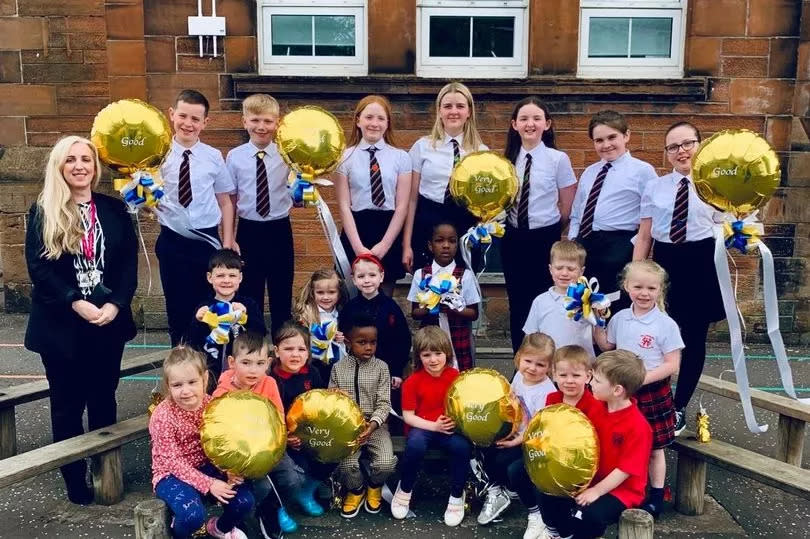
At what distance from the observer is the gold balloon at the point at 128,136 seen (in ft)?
12.8

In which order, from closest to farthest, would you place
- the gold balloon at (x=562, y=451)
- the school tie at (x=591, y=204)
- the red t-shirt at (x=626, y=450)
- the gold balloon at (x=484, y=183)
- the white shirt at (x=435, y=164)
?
the gold balloon at (x=562, y=451), the red t-shirt at (x=626, y=450), the gold balloon at (x=484, y=183), the school tie at (x=591, y=204), the white shirt at (x=435, y=164)

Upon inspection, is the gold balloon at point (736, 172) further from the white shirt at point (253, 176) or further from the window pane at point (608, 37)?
the window pane at point (608, 37)

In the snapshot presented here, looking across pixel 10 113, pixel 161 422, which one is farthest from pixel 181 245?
pixel 10 113

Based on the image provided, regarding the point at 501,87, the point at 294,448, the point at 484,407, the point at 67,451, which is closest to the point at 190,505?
the point at 294,448

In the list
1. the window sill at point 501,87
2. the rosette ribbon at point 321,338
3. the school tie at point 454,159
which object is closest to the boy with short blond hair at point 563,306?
the school tie at point 454,159

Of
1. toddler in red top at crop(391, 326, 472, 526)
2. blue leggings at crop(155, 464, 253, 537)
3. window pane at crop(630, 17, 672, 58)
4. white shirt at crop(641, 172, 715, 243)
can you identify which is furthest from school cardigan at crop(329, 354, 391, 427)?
window pane at crop(630, 17, 672, 58)

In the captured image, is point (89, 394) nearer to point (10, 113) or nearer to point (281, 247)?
point (281, 247)

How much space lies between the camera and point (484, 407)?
11.6 ft

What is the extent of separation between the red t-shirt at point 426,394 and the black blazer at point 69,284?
1.44 metres

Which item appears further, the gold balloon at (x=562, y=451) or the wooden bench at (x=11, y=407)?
the wooden bench at (x=11, y=407)

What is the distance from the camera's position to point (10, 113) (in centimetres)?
698

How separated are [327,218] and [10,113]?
4.20 meters

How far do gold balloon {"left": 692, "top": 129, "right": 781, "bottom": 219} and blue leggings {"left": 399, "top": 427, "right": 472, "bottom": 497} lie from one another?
168 cm

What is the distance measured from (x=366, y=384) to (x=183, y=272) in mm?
1241
